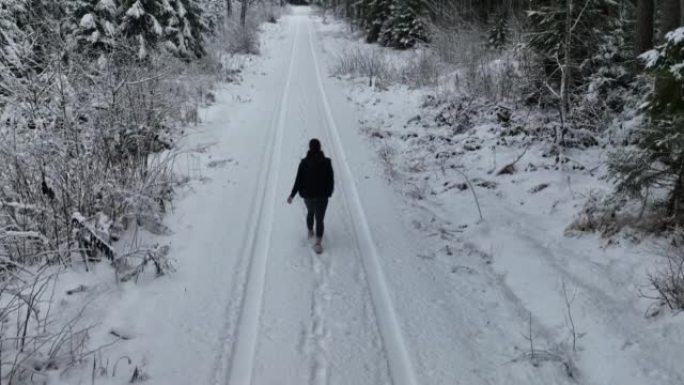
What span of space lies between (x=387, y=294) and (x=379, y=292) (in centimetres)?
10

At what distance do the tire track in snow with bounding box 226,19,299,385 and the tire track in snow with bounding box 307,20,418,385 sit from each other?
1.27m

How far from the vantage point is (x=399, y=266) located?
7.03 m

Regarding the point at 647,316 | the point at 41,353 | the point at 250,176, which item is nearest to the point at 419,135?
the point at 250,176

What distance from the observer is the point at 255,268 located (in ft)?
22.5

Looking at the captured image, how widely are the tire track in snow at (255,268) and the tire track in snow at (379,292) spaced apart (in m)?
1.27

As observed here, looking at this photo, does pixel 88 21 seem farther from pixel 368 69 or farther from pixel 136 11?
pixel 368 69

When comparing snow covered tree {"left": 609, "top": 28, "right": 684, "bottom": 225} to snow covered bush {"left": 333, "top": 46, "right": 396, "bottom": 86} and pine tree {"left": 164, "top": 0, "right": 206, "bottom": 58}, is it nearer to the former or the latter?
snow covered bush {"left": 333, "top": 46, "right": 396, "bottom": 86}

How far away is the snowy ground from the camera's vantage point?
484cm

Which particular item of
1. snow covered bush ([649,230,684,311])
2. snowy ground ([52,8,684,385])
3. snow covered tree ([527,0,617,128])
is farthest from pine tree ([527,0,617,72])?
snow covered bush ([649,230,684,311])

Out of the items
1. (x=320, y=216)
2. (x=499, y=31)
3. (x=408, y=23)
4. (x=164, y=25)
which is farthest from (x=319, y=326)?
(x=408, y=23)

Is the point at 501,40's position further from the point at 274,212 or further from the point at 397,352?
the point at 397,352

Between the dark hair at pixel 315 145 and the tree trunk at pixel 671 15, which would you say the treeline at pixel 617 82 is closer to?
the tree trunk at pixel 671 15

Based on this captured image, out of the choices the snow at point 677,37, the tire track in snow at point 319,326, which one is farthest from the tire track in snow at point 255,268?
the snow at point 677,37

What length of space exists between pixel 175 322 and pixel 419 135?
9138 millimetres
